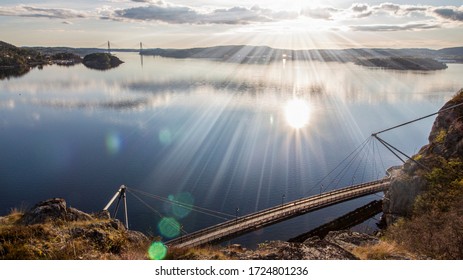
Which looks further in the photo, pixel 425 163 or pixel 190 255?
pixel 425 163

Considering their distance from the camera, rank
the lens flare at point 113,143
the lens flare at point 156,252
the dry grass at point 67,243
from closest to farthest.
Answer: the dry grass at point 67,243 → the lens flare at point 156,252 → the lens flare at point 113,143

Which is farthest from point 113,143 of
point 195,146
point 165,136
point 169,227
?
point 169,227

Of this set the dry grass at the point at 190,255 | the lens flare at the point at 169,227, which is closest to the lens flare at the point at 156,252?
the dry grass at the point at 190,255

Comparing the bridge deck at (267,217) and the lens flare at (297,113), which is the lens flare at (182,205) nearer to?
the bridge deck at (267,217)

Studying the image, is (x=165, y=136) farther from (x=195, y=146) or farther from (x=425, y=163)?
(x=425, y=163)

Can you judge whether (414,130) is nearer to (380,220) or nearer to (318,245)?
(380,220)

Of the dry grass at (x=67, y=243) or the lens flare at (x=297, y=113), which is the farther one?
the lens flare at (x=297, y=113)

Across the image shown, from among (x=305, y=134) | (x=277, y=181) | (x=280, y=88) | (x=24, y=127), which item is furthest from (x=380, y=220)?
(x=280, y=88)
